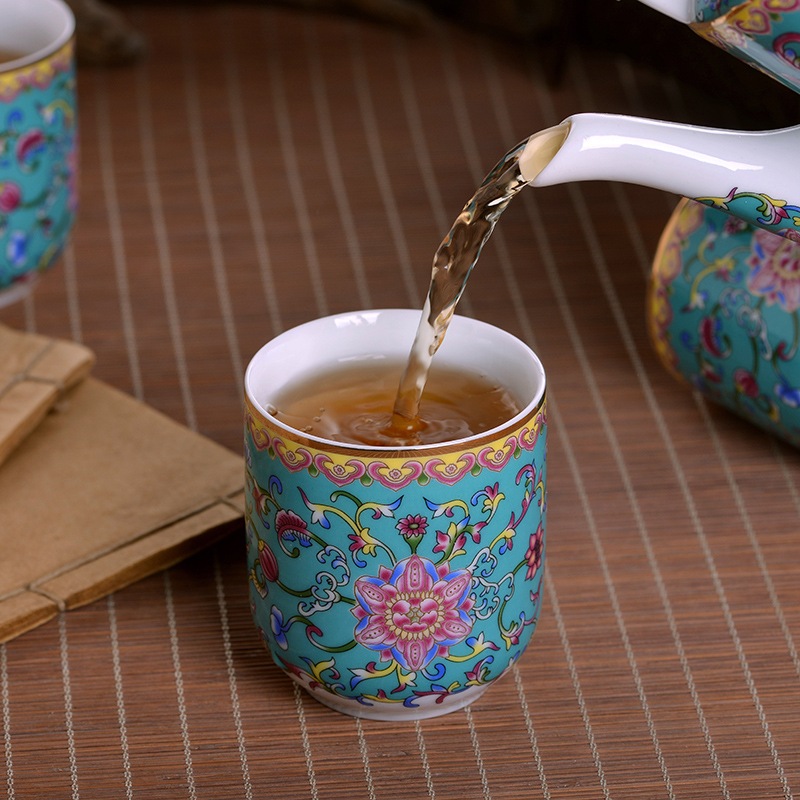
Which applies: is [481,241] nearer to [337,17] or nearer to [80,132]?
[80,132]

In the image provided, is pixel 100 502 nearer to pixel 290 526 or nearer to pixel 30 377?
pixel 30 377

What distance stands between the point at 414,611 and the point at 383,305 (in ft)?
1.68

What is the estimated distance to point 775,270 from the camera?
85 centimetres

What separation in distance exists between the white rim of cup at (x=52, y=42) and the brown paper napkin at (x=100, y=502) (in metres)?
0.28

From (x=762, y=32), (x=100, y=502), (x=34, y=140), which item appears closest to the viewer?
(x=762, y=32)

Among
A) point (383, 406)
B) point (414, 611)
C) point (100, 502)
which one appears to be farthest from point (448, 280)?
point (100, 502)

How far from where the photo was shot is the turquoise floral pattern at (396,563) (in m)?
0.60

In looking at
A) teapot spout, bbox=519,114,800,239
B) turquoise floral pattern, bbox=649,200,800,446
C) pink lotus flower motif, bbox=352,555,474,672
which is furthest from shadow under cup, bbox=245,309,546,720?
turquoise floral pattern, bbox=649,200,800,446

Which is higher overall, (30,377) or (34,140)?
(34,140)

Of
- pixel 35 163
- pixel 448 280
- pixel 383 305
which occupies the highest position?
pixel 448 280

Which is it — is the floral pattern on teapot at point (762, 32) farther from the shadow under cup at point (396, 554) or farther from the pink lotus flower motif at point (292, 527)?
the pink lotus flower motif at point (292, 527)

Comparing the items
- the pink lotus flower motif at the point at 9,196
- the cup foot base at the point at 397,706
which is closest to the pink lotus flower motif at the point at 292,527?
the cup foot base at the point at 397,706

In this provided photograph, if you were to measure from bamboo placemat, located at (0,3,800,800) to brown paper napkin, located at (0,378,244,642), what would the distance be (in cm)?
3

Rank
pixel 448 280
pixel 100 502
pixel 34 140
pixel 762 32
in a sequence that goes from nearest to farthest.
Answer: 1. pixel 762 32
2. pixel 448 280
3. pixel 100 502
4. pixel 34 140
